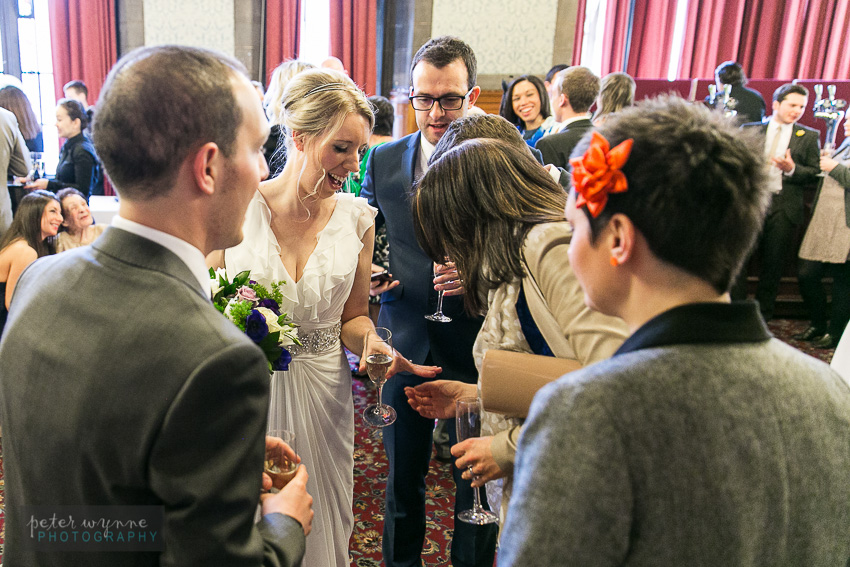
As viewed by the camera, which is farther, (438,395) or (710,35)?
(710,35)

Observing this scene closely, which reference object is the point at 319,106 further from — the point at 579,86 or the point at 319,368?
the point at 579,86

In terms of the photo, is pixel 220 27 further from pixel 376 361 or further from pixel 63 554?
pixel 63 554

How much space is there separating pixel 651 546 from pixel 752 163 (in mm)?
480

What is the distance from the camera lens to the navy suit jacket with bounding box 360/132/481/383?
2.15 m

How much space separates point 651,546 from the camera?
0.75 m

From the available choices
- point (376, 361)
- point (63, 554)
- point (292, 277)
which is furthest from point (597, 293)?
point (292, 277)

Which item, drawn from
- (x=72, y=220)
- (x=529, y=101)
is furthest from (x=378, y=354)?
(x=529, y=101)

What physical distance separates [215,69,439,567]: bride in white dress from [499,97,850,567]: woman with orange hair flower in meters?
1.19

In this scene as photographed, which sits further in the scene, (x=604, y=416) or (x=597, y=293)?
(x=597, y=293)

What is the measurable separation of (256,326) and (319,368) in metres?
0.60

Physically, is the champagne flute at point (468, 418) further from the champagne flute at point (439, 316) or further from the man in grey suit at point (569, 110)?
the man in grey suit at point (569, 110)

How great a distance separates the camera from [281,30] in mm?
7863

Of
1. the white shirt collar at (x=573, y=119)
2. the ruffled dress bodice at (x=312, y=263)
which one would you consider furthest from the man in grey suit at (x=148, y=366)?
the white shirt collar at (x=573, y=119)

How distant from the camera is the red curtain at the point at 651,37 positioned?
335 inches
